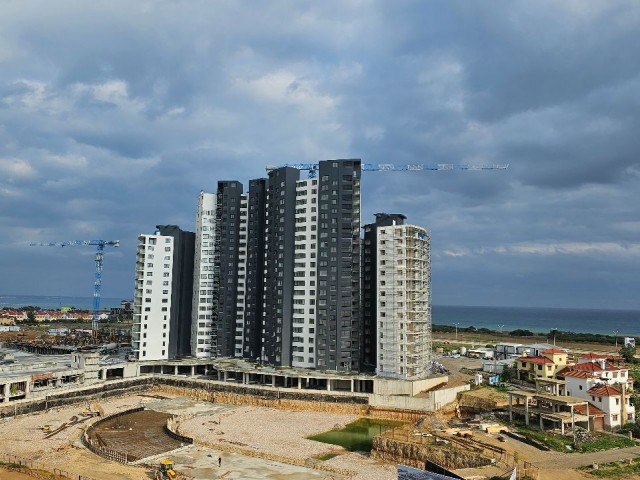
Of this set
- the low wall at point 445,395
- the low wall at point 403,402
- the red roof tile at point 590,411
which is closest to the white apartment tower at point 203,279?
the low wall at point 403,402

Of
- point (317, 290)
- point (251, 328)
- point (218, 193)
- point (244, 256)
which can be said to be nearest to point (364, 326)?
point (317, 290)

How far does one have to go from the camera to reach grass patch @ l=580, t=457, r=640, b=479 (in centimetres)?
4488

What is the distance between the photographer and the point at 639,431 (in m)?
57.5

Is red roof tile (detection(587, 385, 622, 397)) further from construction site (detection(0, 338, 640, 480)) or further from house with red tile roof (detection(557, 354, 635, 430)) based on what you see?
construction site (detection(0, 338, 640, 480))

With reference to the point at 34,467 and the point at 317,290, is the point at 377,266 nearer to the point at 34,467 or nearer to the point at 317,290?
the point at 317,290

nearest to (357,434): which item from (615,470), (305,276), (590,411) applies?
(590,411)

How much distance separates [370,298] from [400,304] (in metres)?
12.7

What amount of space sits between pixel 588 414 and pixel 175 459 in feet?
157

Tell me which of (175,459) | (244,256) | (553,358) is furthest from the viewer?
(244,256)

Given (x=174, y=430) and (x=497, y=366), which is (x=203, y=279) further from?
(x=497, y=366)

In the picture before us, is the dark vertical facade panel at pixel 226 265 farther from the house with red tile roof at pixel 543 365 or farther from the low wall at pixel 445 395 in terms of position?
the house with red tile roof at pixel 543 365

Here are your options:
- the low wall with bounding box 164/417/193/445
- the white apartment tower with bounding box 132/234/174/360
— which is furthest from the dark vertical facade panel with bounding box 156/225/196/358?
the low wall with bounding box 164/417/193/445

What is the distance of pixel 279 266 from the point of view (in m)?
94.8

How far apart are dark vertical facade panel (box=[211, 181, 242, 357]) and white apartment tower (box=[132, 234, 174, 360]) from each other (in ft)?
32.4
